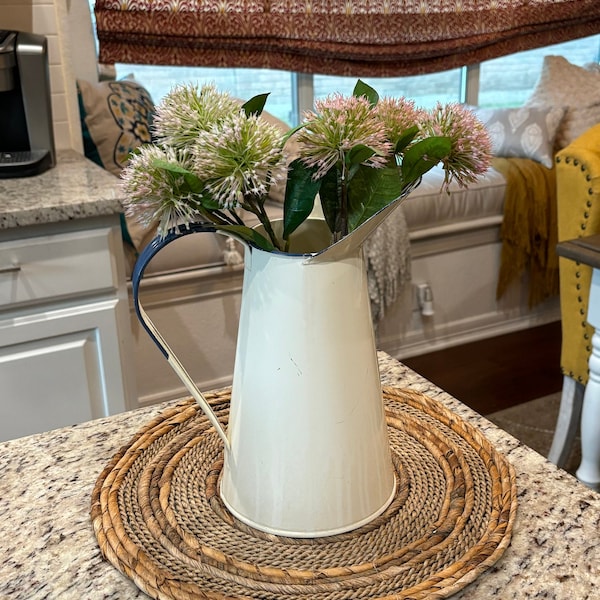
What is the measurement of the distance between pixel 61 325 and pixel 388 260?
1216mm

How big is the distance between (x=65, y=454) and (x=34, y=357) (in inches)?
33.8

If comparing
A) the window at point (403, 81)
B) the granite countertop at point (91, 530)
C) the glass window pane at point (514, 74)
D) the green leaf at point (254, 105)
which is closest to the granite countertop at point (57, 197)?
the granite countertop at point (91, 530)

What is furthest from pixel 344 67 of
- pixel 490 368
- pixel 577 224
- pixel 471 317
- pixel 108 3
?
pixel 577 224

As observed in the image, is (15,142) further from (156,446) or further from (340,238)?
(340,238)

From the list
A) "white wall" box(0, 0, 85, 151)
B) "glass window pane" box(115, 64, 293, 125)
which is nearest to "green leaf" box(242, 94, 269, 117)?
"white wall" box(0, 0, 85, 151)

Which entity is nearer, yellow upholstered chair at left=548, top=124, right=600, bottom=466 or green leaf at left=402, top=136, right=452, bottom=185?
green leaf at left=402, top=136, right=452, bottom=185

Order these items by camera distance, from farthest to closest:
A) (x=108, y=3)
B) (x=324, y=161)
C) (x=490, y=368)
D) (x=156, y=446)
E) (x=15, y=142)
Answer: (x=490, y=368) → (x=108, y=3) → (x=15, y=142) → (x=156, y=446) → (x=324, y=161)

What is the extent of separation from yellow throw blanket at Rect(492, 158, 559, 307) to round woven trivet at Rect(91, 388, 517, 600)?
2.13 metres

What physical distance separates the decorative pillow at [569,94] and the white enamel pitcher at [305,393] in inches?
102

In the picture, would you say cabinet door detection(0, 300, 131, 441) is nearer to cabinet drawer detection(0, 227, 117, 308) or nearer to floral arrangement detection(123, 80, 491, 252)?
cabinet drawer detection(0, 227, 117, 308)

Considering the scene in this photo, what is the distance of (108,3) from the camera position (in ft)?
7.67

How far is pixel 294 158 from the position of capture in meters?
0.55

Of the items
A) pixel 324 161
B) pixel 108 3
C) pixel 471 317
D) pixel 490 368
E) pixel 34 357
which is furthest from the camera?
pixel 471 317

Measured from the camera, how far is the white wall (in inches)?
73.9
